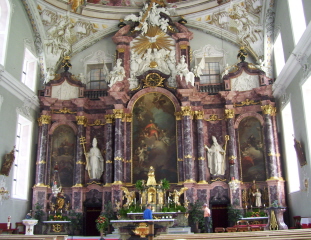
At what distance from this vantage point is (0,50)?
67.8ft

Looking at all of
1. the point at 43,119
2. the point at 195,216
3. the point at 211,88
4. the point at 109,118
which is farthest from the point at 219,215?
the point at 43,119

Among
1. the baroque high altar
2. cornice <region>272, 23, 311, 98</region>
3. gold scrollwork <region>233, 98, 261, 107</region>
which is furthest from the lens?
gold scrollwork <region>233, 98, 261, 107</region>

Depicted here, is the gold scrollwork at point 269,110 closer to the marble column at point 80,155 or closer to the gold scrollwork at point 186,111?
the gold scrollwork at point 186,111

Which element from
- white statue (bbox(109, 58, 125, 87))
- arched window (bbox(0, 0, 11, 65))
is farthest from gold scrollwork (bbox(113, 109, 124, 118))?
arched window (bbox(0, 0, 11, 65))

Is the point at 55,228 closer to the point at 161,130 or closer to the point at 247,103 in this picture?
the point at 161,130

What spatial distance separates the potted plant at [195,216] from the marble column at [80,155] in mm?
6761

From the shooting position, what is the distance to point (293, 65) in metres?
19.0

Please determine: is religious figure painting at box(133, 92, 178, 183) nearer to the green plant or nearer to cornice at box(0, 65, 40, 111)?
the green plant

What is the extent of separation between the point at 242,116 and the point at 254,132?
3.99ft

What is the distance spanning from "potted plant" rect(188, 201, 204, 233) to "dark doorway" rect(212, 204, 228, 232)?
1377mm

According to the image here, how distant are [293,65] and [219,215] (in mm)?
9370

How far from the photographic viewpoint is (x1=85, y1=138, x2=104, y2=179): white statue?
2336 cm

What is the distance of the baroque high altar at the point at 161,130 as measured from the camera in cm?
2239

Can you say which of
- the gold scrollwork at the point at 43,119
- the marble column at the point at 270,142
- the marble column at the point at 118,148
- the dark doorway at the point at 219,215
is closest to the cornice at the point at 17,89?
the gold scrollwork at the point at 43,119
